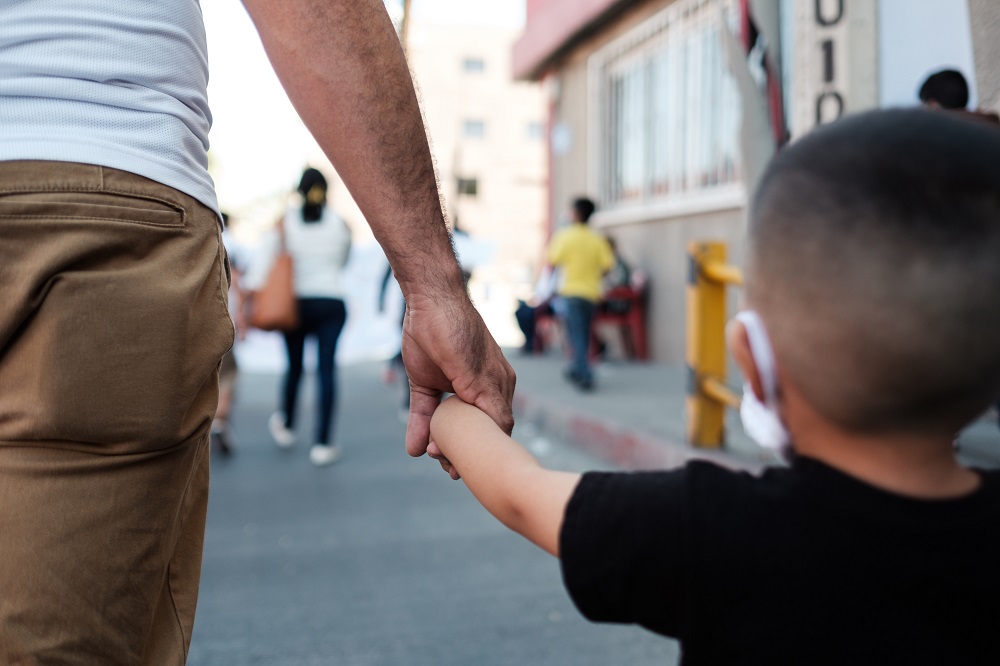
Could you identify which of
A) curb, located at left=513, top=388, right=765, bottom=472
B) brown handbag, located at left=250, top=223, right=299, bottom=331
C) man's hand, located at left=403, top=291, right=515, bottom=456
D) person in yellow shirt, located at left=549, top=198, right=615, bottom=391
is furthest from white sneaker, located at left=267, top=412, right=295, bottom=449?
man's hand, located at left=403, top=291, right=515, bottom=456

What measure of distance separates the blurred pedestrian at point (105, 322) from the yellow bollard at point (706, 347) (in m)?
3.79

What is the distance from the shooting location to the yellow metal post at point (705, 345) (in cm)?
500

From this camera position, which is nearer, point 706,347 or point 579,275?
point 706,347

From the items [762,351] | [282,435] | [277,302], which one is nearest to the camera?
[762,351]

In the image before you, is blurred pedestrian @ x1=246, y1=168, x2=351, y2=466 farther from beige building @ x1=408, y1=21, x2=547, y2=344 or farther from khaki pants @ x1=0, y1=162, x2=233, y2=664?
beige building @ x1=408, y1=21, x2=547, y2=344

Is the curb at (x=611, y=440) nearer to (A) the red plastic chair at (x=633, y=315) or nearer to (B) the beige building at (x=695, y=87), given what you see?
(B) the beige building at (x=695, y=87)

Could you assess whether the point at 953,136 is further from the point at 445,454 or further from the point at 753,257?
the point at 445,454

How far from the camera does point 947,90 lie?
4543 mm

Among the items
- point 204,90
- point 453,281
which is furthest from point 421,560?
point 204,90

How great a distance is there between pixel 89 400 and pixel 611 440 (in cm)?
503

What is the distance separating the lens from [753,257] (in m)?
1.07

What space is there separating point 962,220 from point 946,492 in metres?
0.29

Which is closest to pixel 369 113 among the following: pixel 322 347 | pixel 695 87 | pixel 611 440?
pixel 611 440

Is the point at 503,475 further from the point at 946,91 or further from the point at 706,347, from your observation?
the point at 946,91
